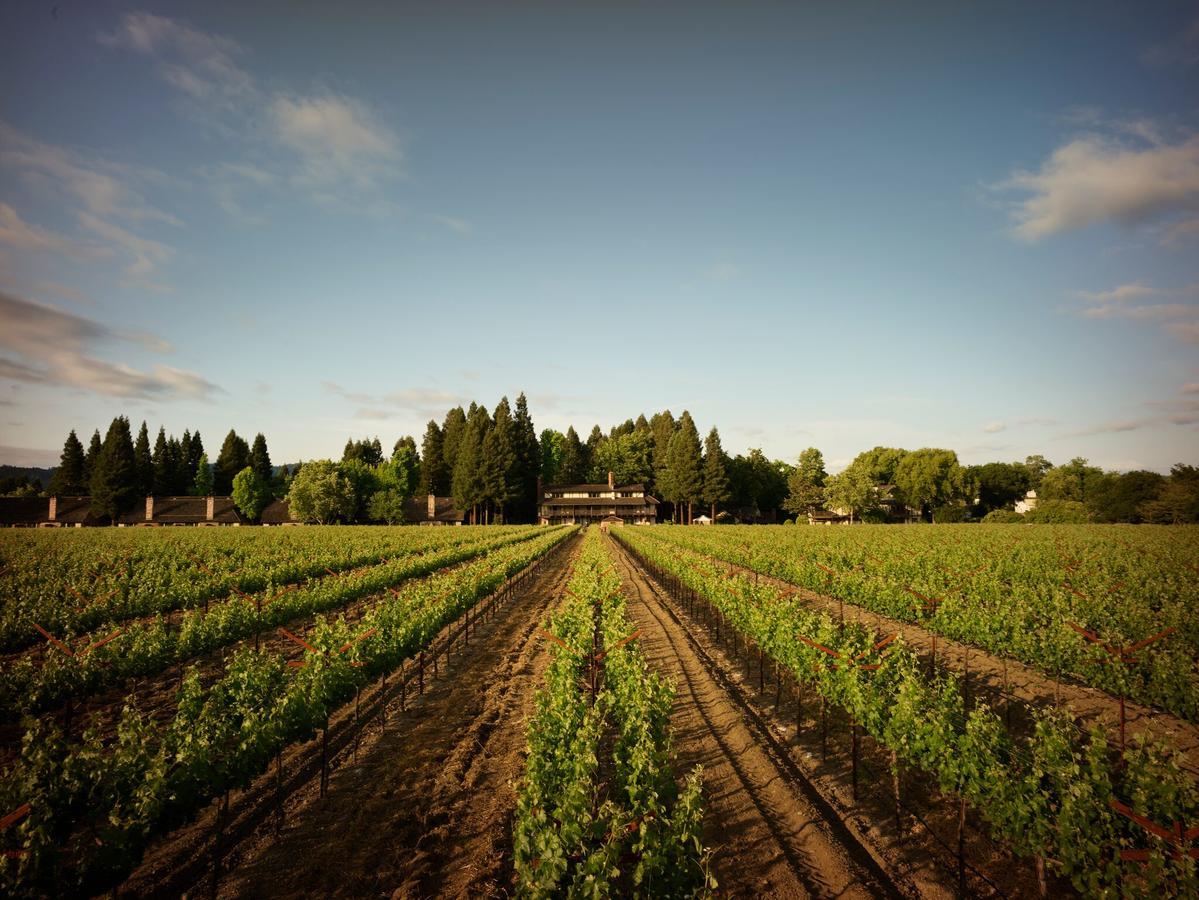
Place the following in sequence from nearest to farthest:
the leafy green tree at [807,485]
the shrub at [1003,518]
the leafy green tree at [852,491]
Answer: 1. the shrub at [1003,518]
2. the leafy green tree at [852,491]
3. the leafy green tree at [807,485]

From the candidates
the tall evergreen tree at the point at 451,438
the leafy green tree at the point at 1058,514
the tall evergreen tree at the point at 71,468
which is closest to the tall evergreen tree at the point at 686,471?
the tall evergreen tree at the point at 451,438

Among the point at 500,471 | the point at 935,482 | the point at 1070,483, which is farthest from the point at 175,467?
the point at 1070,483

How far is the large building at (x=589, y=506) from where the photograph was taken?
9062cm

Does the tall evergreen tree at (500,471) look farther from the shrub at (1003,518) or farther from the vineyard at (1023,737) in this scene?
the shrub at (1003,518)

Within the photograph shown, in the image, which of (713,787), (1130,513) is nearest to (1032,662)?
(713,787)

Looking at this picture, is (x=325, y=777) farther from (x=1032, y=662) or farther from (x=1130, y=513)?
(x=1130, y=513)

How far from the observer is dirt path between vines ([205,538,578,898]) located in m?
6.31

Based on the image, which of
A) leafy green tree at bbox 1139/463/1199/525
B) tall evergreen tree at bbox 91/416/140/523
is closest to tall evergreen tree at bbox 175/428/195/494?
tall evergreen tree at bbox 91/416/140/523

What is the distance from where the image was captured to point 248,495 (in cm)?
8450

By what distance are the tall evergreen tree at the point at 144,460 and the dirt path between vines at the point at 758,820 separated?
10229 centimetres

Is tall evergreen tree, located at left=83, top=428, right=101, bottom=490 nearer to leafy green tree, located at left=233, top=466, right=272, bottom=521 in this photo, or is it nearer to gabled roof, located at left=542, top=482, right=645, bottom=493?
leafy green tree, located at left=233, top=466, right=272, bottom=521

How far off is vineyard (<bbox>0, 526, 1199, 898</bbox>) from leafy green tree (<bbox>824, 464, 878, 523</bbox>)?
73.6m

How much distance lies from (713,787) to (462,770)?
423 cm

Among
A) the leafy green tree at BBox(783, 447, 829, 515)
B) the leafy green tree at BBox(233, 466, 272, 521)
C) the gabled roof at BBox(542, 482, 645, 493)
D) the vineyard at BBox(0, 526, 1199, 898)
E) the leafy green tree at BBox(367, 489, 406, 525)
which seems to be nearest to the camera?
the vineyard at BBox(0, 526, 1199, 898)
